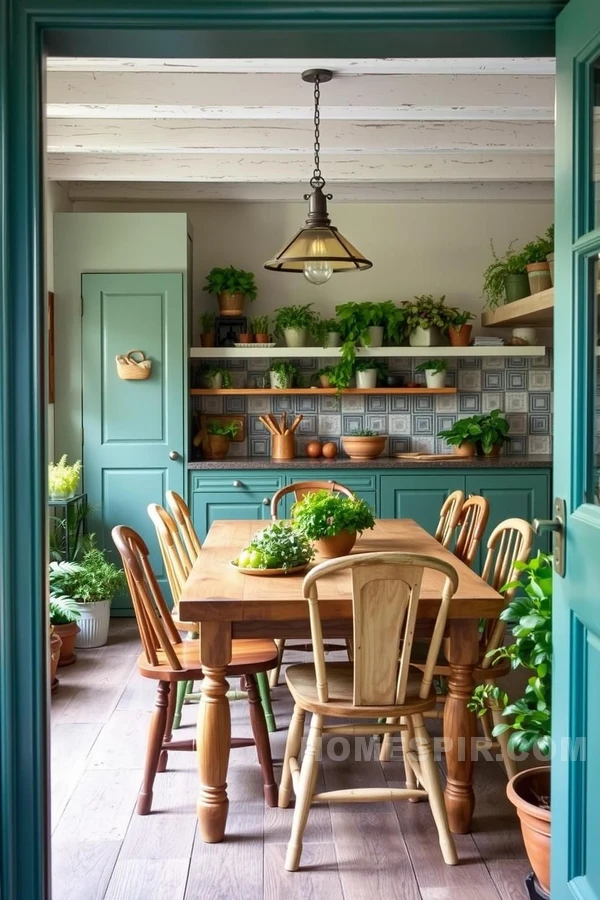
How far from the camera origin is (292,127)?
187 inches

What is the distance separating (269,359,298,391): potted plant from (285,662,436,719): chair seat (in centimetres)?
308

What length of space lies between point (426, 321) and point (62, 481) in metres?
2.47

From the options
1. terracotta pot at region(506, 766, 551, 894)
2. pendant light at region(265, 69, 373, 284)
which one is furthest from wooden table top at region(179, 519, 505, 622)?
pendant light at region(265, 69, 373, 284)

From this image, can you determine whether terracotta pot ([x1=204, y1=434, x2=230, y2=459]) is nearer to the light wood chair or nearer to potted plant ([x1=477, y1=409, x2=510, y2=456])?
potted plant ([x1=477, y1=409, x2=510, y2=456])

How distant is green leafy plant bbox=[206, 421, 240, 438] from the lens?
573cm

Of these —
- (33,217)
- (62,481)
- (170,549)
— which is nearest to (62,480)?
(62,481)

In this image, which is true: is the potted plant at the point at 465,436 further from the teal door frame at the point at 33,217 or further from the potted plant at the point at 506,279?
the teal door frame at the point at 33,217

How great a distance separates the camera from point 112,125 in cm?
470

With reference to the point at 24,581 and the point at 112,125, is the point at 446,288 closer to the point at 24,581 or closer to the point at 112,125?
the point at 112,125

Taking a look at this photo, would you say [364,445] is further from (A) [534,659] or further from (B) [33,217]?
(B) [33,217]

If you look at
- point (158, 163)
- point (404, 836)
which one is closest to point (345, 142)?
point (158, 163)

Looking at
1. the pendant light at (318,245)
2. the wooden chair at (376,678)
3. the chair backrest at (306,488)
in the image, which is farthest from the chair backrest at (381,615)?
the chair backrest at (306,488)

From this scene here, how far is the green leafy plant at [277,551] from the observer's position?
3016 millimetres

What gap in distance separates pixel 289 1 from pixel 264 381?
4174mm
